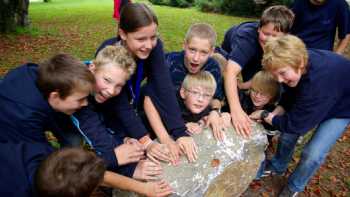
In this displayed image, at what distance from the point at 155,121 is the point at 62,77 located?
3.78 feet

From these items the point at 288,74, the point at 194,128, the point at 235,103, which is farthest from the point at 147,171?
the point at 288,74

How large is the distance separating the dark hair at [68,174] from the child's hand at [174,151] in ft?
3.39

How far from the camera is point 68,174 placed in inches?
78.9

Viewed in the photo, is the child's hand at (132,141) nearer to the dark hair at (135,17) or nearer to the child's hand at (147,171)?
the child's hand at (147,171)

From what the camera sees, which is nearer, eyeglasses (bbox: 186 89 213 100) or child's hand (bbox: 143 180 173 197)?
child's hand (bbox: 143 180 173 197)

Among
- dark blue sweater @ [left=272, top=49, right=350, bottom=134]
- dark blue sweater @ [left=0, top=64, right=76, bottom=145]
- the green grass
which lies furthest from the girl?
the green grass

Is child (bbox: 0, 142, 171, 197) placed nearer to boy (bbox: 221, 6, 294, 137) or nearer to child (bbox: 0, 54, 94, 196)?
child (bbox: 0, 54, 94, 196)

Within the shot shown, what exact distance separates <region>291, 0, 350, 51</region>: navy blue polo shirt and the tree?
29.6 ft

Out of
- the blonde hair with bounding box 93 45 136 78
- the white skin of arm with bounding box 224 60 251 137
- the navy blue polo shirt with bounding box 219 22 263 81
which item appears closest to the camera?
A: the blonde hair with bounding box 93 45 136 78

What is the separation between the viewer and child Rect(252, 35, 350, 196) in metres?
2.98

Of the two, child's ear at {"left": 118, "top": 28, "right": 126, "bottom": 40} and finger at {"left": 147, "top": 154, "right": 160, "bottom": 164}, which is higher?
child's ear at {"left": 118, "top": 28, "right": 126, "bottom": 40}

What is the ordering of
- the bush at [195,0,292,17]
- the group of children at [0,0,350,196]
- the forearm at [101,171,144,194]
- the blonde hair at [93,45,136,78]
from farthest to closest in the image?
1. the bush at [195,0,292,17]
2. the blonde hair at [93,45,136,78]
3. the forearm at [101,171,144,194]
4. the group of children at [0,0,350,196]

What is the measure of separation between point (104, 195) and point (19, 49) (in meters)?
7.25

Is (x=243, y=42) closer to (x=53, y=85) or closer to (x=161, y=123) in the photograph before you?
(x=161, y=123)
